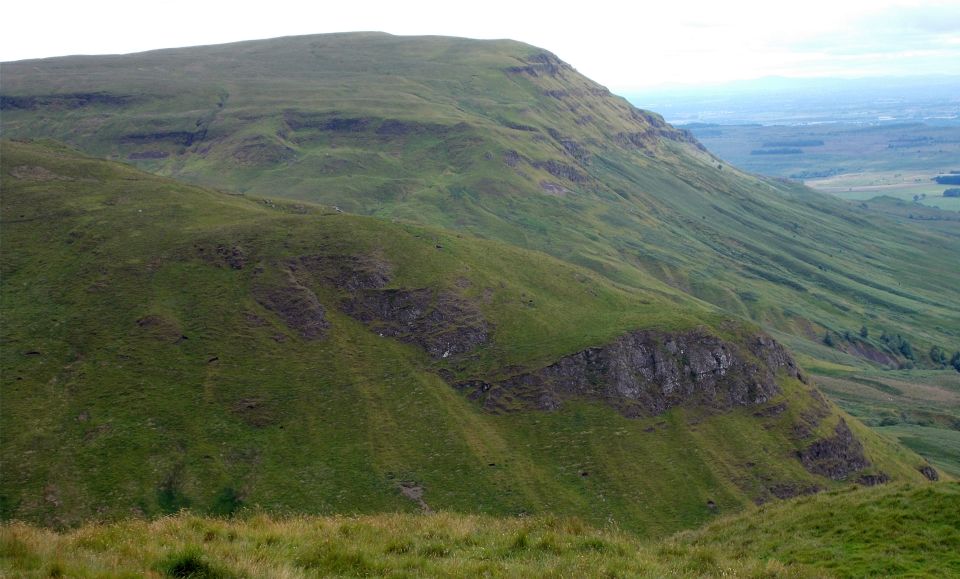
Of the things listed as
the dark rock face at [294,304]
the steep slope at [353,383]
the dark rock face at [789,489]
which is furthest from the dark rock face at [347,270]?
the dark rock face at [789,489]

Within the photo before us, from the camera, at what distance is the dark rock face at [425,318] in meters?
101

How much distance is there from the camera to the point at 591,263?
194125 millimetres

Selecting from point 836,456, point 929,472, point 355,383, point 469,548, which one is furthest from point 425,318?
point 469,548

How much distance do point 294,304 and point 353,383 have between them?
1582 centimetres

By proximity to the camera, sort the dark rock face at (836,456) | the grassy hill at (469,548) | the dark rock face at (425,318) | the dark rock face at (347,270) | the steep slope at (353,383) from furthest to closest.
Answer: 1. the dark rock face at (347,270)
2. the dark rock face at (425,318)
3. the dark rock face at (836,456)
4. the steep slope at (353,383)
5. the grassy hill at (469,548)

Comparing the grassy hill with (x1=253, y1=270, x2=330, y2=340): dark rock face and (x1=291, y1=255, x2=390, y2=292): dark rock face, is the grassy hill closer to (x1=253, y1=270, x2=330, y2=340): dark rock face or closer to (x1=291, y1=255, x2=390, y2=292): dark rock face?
(x1=253, y1=270, x2=330, y2=340): dark rock face

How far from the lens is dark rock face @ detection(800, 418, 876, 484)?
95250 millimetres

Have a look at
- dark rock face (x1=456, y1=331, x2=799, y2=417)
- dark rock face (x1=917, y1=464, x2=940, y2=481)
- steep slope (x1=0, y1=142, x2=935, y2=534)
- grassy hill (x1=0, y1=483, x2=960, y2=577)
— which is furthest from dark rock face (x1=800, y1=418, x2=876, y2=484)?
grassy hill (x1=0, y1=483, x2=960, y2=577)

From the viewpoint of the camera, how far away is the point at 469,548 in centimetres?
2070

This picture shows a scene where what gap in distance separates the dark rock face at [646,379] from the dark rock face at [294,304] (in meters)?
21.1

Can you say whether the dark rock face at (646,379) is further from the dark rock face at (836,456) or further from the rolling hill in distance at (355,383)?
the dark rock face at (836,456)

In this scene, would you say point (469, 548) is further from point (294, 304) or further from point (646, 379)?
point (294, 304)

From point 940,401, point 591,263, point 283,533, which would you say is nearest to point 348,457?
point 283,533

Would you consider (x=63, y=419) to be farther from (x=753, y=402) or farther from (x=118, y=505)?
(x=753, y=402)
